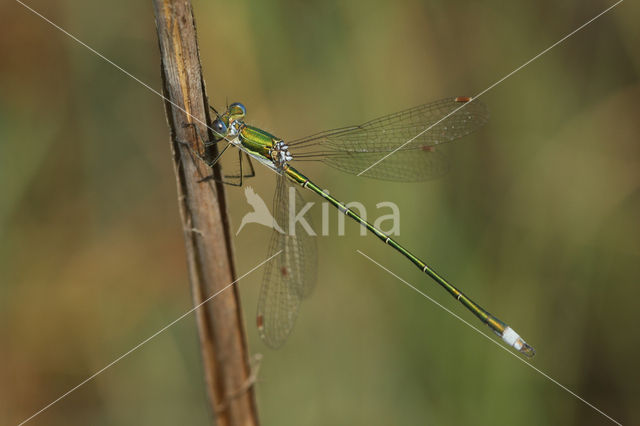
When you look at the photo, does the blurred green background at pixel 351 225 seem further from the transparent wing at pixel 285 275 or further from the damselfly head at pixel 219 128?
the damselfly head at pixel 219 128

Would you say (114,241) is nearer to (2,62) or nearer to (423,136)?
(2,62)

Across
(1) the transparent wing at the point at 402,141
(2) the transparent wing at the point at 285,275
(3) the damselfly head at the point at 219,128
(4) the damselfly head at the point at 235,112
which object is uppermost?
(4) the damselfly head at the point at 235,112

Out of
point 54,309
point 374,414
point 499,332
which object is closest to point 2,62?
point 54,309

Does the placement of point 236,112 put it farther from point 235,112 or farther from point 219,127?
point 219,127

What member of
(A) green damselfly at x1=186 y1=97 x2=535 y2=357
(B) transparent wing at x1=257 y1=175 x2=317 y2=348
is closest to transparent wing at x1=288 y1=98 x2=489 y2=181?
(A) green damselfly at x1=186 y1=97 x2=535 y2=357

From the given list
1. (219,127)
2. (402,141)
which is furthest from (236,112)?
(402,141)

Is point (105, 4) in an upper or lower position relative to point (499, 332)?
upper

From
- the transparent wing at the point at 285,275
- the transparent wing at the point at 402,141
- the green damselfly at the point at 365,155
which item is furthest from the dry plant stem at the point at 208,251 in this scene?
the transparent wing at the point at 402,141
